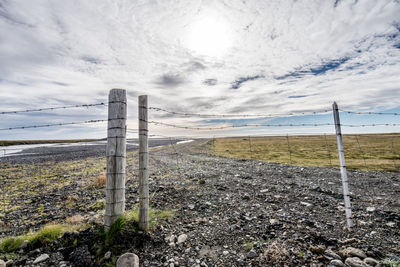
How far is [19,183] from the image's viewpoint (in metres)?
14.1

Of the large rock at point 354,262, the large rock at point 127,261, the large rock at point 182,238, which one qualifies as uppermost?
the large rock at point 127,261

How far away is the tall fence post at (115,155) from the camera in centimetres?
478

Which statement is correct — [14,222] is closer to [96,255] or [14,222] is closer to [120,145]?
[96,255]

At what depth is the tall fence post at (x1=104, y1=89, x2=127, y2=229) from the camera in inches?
188

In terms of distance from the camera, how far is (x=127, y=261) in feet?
12.8

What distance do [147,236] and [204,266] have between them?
164 centimetres

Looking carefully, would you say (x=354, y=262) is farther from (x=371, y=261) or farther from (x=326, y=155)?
(x=326, y=155)

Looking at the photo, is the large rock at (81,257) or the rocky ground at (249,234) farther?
the rocky ground at (249,234)

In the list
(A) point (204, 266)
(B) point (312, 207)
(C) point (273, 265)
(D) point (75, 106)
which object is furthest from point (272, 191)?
(D) point (75, 106)

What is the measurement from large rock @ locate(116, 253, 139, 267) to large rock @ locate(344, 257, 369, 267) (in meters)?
4.35

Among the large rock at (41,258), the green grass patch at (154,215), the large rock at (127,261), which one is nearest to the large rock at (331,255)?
the large rock at (127,261)

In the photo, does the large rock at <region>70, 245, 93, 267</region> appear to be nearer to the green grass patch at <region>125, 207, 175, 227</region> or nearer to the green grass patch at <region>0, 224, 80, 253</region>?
the green grass patch at <region>0, 224, 80, 253</region>

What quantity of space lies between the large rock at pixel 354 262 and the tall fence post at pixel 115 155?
5192 mm

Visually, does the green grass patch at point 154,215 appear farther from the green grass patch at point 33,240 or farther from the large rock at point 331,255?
the large rock at point 331,255
